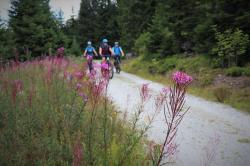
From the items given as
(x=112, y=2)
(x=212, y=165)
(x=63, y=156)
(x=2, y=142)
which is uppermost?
(x=112, y=2)

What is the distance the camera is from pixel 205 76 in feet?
49.1

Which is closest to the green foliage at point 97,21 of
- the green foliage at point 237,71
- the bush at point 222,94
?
the green foliage at point 237,71

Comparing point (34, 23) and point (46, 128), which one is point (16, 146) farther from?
point (34, 23)

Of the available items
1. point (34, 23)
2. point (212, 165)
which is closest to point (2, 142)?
point (212, 165)

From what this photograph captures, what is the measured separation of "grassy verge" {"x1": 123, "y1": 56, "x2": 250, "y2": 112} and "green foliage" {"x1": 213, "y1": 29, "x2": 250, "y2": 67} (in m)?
0.73

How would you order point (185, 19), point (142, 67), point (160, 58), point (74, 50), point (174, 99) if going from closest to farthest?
point (174, 99) < point (185, 19) < point (160, 58) < point (142, 67) < point (74, 50)

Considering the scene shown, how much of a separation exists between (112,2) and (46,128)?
6505cm

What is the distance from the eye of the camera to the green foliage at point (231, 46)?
13.8m

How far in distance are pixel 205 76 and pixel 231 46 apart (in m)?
1.94

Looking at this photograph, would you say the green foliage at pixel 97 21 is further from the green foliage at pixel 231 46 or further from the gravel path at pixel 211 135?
the gravel path at pixel 211 135

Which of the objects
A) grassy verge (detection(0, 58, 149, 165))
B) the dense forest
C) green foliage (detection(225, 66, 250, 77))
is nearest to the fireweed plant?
grassy verge (detection(0, 58, 149, 165))

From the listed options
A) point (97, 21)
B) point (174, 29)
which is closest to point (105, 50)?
point (174, 29)

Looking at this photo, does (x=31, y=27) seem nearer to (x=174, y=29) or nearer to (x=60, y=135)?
(x=174, y=29)

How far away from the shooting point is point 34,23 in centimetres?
3105
